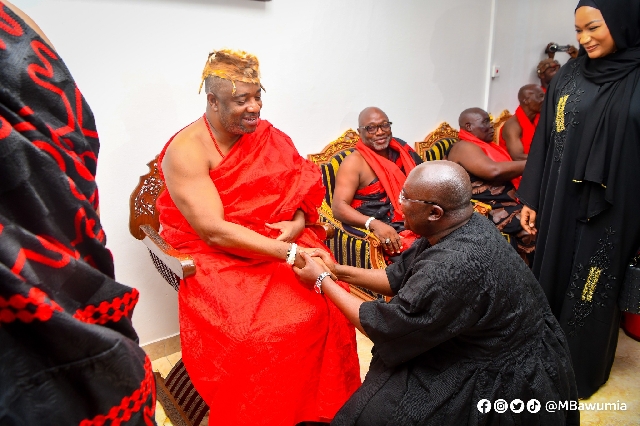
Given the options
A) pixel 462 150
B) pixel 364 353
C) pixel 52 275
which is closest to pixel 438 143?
pixel 462 150

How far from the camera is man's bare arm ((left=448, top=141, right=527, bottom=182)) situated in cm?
360

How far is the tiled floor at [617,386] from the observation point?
7.66 feet

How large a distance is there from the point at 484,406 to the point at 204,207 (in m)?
1.20

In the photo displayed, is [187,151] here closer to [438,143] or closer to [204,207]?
[204,207]

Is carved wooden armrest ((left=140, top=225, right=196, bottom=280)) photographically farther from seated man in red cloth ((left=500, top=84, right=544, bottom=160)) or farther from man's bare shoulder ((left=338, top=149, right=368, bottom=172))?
seated man in red cloth ((left=500, top=84, right=544, bottom=160))

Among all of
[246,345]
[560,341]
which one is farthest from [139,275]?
[560,341]

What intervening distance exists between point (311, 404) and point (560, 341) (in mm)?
932

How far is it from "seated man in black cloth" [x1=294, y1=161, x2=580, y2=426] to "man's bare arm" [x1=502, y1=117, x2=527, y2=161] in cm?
280

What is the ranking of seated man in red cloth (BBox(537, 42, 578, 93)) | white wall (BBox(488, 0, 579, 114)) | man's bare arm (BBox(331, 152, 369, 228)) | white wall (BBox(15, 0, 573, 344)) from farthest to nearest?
seated man in red cloth (BBox(537, 42, 578, 93)) → white wall (BBox(488, 0, 579, 114)) → man's bare arm (BBox(331, 152, 369, 228)) → white wall (BBox(15, 0, 573, 344))

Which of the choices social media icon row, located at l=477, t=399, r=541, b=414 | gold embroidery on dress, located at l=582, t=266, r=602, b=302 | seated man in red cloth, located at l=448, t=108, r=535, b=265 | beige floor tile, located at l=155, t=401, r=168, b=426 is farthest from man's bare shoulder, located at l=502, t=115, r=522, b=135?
beige floor tile, located at l=155, t=401, r=168, b=426

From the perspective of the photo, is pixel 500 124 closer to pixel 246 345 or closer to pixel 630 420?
pixel 630 420

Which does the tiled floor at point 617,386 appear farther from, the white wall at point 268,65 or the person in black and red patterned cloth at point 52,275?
the person in black and red patterned cloth at point 52,275

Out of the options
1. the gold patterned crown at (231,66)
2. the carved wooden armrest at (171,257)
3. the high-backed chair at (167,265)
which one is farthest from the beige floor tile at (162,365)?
the gold patterned crown at (231,66)

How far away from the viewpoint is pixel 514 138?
4.15 meters
